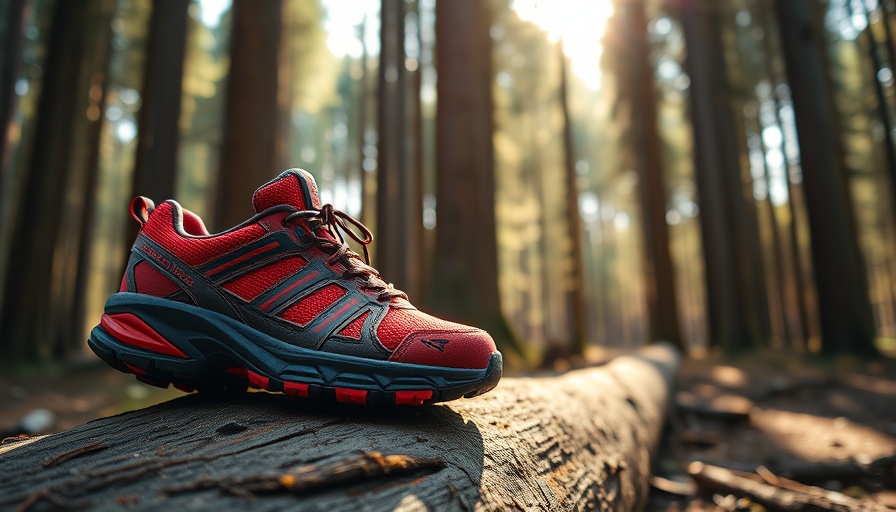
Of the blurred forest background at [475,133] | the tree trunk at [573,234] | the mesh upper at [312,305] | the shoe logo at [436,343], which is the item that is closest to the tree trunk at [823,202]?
the blurred forest background at [475,133]

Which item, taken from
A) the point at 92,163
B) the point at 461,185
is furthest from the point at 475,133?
the point at 92,163

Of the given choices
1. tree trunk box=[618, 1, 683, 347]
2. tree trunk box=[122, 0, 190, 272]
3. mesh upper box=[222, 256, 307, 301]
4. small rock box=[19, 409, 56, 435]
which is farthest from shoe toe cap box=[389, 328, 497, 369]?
tree trunk box=[618, 1, 683, 347]

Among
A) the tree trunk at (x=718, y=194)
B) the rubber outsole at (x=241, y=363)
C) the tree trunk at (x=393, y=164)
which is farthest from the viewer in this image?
the tree trunk at (x=393, y=164)

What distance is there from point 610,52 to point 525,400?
47.9 ft

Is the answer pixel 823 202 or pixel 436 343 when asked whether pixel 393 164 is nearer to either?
pixel 823 202

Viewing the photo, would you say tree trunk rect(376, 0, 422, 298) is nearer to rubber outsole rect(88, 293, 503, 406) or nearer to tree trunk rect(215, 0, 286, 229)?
tree trunk rect(215, 0, 286, 229)

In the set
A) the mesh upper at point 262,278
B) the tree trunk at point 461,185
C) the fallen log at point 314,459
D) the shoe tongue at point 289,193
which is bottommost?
the fallen log at point 314,459

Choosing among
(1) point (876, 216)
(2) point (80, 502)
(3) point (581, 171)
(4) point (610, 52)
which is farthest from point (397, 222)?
(1) point (876, 216)

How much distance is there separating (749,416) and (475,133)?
15.1 ft

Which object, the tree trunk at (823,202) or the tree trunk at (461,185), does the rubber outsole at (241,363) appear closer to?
the tree trunk at (461,185)

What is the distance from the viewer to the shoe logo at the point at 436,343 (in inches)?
52.2

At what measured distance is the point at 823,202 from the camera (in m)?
8.48

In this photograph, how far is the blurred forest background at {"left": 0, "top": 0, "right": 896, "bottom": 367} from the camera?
6793mm

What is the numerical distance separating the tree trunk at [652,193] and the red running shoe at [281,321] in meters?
9.78
